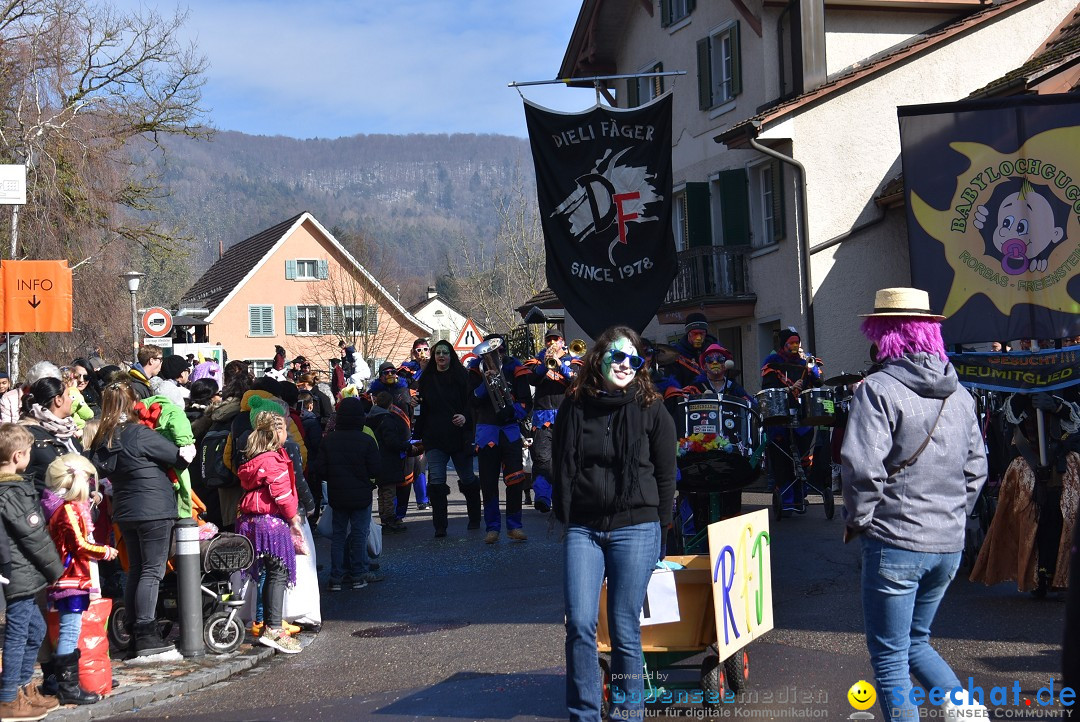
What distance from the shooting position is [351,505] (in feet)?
37.3

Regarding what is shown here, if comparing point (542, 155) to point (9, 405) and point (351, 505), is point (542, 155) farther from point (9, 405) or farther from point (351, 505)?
point (9, 405)

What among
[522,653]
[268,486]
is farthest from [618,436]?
[268,486]

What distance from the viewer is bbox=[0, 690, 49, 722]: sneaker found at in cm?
715

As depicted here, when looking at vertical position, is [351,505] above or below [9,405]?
below

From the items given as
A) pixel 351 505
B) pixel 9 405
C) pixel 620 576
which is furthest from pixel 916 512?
pixel 9 405

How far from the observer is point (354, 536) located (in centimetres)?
1168

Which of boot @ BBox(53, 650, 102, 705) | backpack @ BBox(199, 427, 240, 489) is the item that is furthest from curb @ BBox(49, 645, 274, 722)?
backpack @ BBox(199, 427, 240, 489)

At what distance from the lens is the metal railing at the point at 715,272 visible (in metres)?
27.1

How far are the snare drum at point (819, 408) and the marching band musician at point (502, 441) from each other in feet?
10.5

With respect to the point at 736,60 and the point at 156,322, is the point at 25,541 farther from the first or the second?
the point at 736,60

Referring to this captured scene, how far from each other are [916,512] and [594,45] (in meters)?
29.8

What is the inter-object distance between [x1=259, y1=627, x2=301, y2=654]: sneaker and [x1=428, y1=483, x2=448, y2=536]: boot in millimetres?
5295

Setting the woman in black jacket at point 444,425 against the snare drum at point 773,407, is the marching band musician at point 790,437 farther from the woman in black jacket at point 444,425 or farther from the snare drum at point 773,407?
the woman in black jacket at point 444,425

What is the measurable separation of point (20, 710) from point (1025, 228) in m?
7.79
